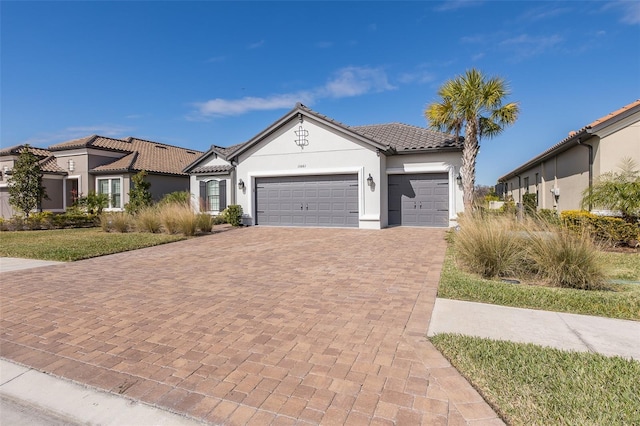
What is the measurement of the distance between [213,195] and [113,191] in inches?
332

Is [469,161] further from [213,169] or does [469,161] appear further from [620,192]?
[213,169]

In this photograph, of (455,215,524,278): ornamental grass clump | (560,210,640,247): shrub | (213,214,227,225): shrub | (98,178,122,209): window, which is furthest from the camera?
(98,178,122,209): window

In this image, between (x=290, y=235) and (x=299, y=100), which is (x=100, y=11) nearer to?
(x=299, y=100)

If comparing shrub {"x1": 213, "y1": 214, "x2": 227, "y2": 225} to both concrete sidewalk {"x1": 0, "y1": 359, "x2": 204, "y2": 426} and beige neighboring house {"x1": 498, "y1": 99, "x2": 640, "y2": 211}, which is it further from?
beige neighboring house {"x1": 498, "y1": 99, "x2": 640, "y2": 211}

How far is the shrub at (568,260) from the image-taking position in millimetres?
5969

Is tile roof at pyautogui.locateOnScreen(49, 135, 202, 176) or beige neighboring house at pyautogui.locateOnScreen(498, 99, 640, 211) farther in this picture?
tile roof at pyautogui.locateOnScreen(49, 135, 202, 176)

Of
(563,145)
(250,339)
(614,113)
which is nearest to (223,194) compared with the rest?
(563,145)

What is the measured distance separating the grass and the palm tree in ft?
36.6

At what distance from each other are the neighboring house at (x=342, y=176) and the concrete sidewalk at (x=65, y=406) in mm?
13735

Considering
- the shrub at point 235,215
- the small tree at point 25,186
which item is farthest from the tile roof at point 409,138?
the small tree at point 25,186

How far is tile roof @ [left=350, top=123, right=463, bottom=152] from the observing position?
53.1ft

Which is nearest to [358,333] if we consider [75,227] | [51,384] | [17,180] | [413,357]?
[413,357]

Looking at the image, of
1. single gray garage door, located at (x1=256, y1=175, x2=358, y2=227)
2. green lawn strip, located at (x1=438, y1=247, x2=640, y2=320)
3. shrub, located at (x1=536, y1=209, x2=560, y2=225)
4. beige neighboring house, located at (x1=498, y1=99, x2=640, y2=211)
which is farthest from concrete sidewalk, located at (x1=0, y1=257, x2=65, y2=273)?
beige neighboring house, located at (x1=498, y1=99, x2=640, y2=211)

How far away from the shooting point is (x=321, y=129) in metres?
16.9
